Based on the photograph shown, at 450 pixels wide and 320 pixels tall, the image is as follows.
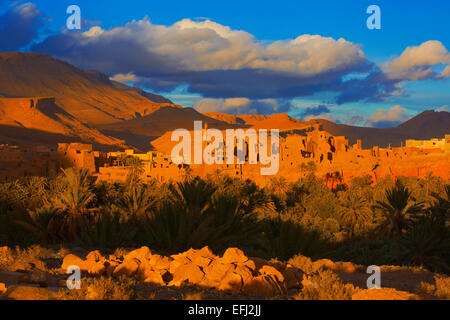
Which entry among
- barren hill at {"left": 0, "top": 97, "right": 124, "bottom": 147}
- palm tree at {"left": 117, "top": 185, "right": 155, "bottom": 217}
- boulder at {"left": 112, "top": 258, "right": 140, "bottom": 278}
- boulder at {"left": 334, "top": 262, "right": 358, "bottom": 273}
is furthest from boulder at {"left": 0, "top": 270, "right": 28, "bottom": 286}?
barren hill at {"left": 0, "top": 97, "right": 124, "bottom": 147}

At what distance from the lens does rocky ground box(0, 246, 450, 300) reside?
4.42 meters

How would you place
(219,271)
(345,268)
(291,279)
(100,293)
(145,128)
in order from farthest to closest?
(145,128) < (345,268) < (291,279) < (219,271) < (100,293)

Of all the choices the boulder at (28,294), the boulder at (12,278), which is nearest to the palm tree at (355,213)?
the boulder at (12,278)

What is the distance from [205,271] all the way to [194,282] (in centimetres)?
28

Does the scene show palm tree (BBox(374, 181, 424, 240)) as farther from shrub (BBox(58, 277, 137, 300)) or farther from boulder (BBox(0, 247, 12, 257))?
shrub (BBox(58, 277, 137, 300))

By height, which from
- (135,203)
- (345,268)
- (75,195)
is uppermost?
(75,195)

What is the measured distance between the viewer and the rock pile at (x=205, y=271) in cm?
520

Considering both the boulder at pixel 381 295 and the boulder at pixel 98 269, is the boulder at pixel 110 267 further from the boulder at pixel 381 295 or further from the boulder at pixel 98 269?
the boulder at pixel 381 295

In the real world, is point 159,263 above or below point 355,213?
above

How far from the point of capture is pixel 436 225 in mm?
18734

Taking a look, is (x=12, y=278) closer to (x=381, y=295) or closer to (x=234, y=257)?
(x=234, y=257)

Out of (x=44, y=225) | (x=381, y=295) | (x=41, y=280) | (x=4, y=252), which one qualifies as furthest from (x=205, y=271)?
(x=44, y=225)

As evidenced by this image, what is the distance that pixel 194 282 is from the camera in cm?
542
